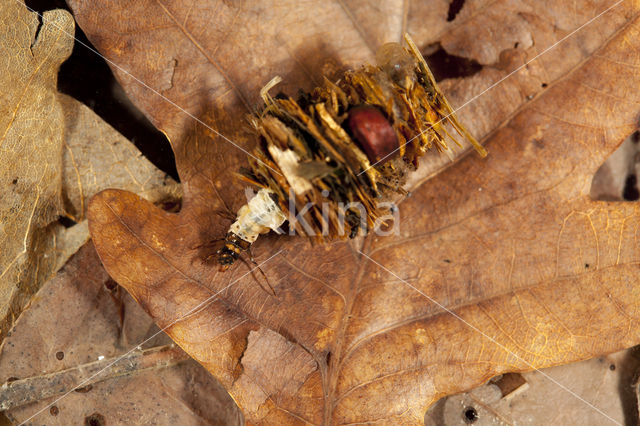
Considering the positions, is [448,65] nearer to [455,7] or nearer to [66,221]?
[455,7]

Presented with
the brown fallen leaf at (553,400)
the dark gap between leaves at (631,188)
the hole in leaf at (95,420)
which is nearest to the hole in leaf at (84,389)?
the hole in leaf at (95,420)

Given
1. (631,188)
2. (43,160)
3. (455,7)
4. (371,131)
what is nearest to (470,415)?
(631,188)

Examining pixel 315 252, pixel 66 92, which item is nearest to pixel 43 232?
pixel 66 92

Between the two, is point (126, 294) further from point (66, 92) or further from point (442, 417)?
point (442, 417)

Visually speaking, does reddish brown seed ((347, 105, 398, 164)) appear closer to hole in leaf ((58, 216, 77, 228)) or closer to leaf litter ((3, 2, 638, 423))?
leaf litter ((3, 2, 638, 423))

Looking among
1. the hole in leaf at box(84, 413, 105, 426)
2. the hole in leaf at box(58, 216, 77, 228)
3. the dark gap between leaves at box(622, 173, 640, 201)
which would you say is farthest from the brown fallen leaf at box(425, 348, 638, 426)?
the hole in leaf at box(58, 216, 77, 228)

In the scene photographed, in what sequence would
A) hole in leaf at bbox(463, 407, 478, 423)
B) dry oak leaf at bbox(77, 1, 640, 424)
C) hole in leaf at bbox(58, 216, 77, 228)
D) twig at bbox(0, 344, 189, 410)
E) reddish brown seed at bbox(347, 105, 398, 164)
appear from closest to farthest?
reddish brown seed at bbox(347, 105, 398, 164), dry oak leaf at bbox(77, 1, 640, 424), twig at bbox(0, 344, 189, 410), hole in leaf at bbox(58, 216, 77, 228), hole in leaf at bbox(463, 407, 478, 423)
